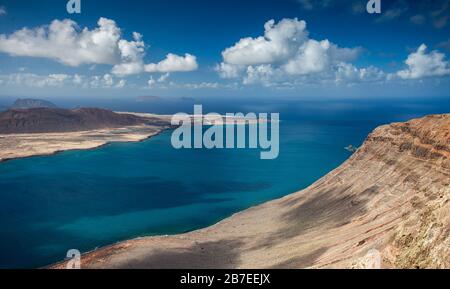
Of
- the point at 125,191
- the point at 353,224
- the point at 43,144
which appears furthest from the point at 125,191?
the point at 43,144

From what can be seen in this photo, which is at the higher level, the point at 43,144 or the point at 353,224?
the point at 43,144

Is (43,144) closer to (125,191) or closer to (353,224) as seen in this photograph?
(125,191)

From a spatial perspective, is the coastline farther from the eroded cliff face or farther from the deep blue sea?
the eroded cliff face

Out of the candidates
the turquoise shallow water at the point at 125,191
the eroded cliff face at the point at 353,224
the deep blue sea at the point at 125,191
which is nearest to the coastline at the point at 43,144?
the deep blue sea at the point at 125,191

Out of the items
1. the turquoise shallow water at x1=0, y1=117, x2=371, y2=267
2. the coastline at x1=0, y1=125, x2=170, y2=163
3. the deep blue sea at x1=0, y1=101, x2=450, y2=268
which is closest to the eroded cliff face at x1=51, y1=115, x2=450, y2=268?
the turquoise shallow water at x1=0, y1=117, x2=371, y2=267
